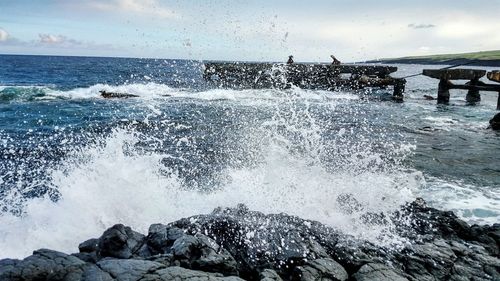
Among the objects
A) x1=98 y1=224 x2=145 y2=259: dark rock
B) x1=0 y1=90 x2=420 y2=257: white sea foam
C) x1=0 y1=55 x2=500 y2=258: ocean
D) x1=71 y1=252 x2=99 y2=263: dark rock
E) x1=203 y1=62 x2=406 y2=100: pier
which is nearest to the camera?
x1=71 y1=252 x2=99 y2=263: dark rock

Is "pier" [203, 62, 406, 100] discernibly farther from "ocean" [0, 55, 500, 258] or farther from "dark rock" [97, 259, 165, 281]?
"dark rock" [97, 259, 165, 281]

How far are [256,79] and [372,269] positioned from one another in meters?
44.6

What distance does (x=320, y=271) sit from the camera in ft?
16.3

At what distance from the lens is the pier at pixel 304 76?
119 feet

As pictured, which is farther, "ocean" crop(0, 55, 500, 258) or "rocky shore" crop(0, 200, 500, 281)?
"ocean" crop(0, 55, 500, 258)

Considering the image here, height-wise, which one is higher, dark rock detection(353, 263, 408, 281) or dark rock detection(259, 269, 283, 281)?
dark rock detection(259, 269, 283, 281)

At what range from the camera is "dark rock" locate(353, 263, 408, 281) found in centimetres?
484

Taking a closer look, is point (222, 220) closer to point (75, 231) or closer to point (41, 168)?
point (75, 231)

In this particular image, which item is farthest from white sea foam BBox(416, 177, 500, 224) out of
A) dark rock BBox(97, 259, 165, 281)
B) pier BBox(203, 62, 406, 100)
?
pier BBox(203, 62, 406, 100)

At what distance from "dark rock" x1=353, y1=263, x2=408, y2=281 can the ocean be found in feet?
3.90

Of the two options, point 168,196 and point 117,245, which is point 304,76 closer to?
point 168,196

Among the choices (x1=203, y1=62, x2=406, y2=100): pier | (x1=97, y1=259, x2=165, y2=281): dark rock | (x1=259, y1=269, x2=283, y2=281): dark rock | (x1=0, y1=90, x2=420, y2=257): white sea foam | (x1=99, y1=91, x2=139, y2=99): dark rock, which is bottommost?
(x1=0, y1=90, x2=420, y2=257): white sea foam

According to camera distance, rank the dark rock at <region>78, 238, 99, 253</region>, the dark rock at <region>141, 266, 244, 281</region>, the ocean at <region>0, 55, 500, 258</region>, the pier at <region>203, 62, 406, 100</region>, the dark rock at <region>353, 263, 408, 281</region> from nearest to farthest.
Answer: the dark rock at <region>141, 266, 244, 281</region>, the dark rock at <region>353, 263, 408, 281</region>, the dark rock at <region>78, 238, 99, 253</region>, the ocean at <region>0, 55, 500, 258</region>, the pier at <region>203, 62, 406, 100</region>

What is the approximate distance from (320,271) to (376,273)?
77 cm
